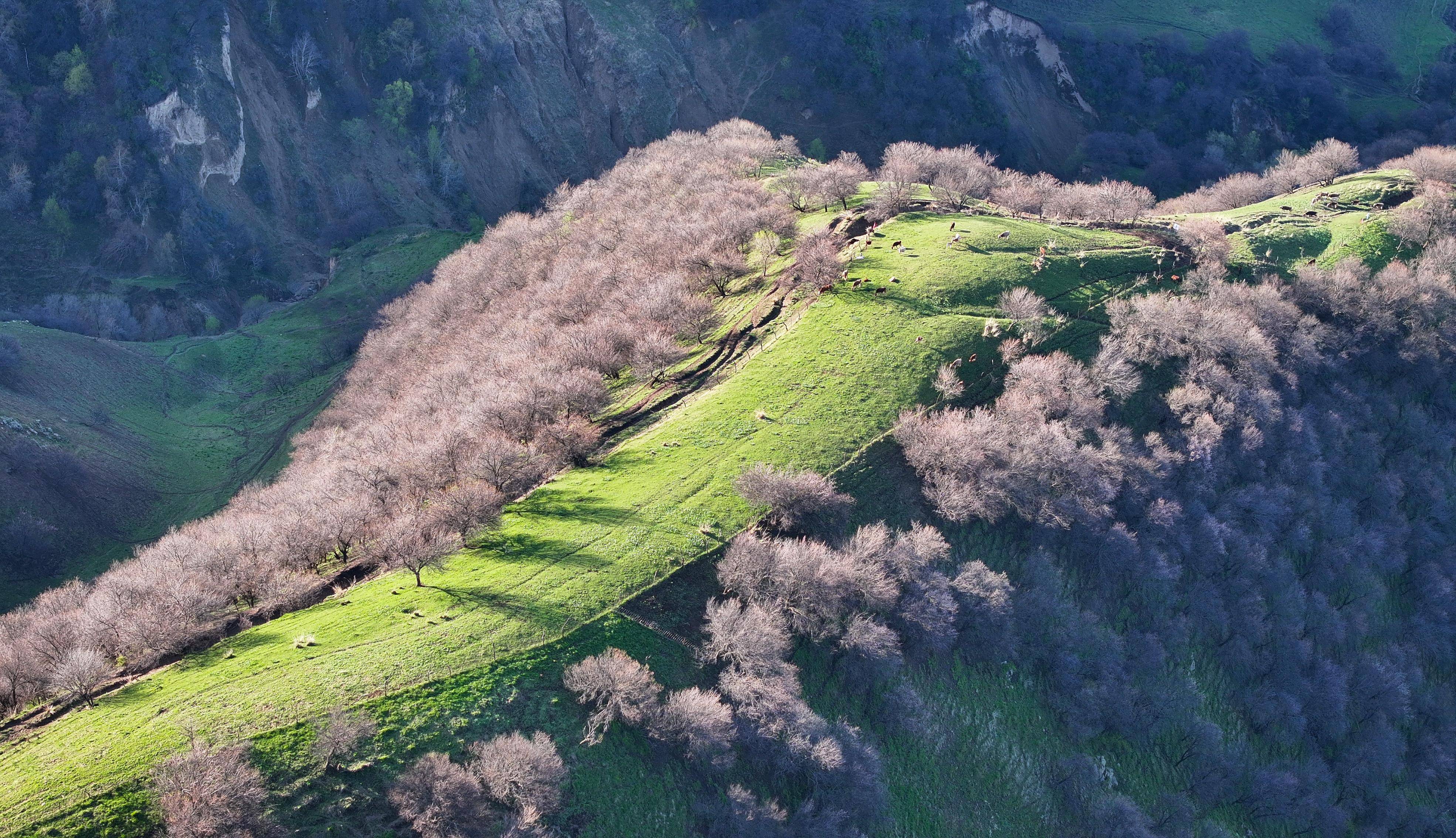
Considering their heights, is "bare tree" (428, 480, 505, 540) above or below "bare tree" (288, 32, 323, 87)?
below

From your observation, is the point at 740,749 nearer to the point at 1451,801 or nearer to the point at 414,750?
the point at 414,750

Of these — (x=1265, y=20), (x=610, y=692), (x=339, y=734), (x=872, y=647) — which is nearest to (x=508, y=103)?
(x=872, y=647)

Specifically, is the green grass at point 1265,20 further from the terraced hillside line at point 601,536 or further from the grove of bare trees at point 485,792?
the grove of bare trees at point 485,792

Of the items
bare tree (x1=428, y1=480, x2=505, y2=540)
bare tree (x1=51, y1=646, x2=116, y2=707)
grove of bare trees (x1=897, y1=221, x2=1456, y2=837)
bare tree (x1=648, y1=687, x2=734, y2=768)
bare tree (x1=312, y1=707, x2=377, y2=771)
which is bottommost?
grove of bare trees (x1=897, y1=221, x2=1456, y2=837)

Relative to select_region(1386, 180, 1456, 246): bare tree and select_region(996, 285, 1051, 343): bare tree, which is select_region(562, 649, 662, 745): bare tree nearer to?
select_region(996, 285, 1051, 343): bare tree

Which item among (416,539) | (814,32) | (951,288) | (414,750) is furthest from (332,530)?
(814,32)

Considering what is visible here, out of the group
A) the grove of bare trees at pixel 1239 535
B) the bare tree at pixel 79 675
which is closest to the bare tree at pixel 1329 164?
the grove of bare trees at pixel 1239 535

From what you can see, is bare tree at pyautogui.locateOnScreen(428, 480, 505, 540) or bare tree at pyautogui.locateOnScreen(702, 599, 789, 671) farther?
bare tree at pyautogui.locateOnScreen(428, 480, 505, 540)

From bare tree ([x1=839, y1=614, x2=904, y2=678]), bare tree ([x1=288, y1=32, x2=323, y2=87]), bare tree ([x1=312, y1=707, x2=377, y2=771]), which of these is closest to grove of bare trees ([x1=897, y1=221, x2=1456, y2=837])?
bare tree ([x1=839, y1=614, x2=904, y2=678])
